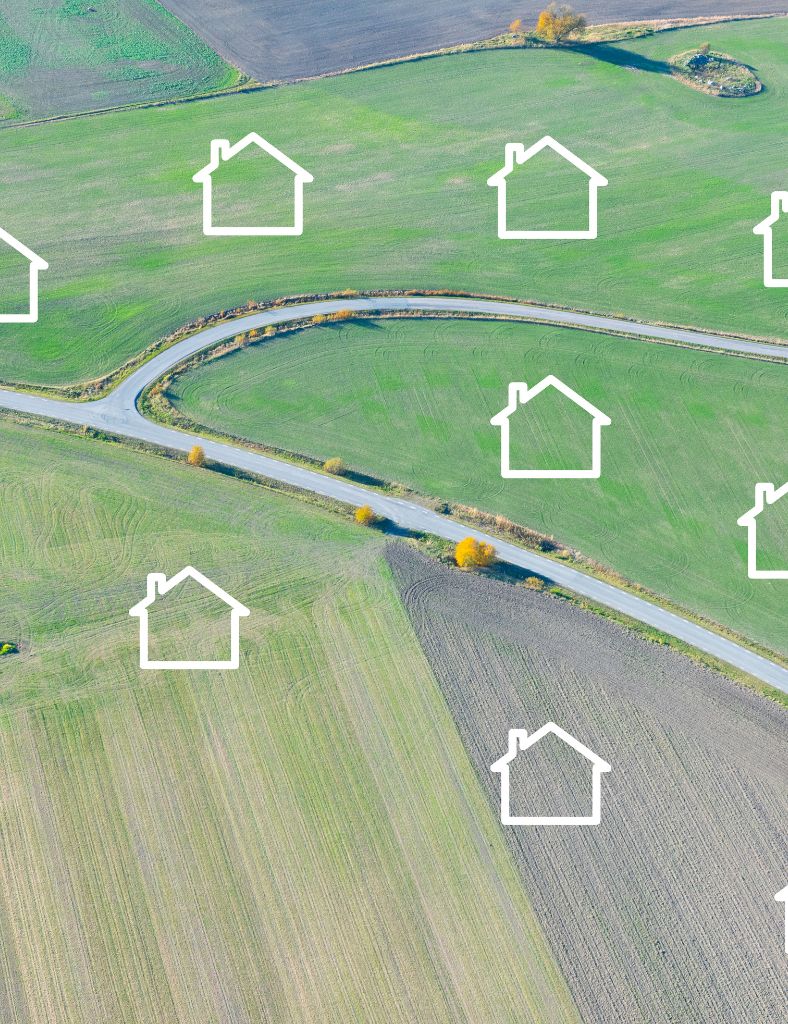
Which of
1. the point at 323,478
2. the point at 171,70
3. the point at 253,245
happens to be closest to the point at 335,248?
the point at 253,245

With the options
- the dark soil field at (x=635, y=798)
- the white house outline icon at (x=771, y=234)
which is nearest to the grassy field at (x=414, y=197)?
the white house outline icon at (x=771, y=234)

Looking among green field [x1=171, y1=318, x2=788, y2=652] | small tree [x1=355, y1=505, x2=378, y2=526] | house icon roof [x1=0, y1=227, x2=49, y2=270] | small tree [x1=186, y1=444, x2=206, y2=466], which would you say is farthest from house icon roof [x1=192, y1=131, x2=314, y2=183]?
small tree [x1=355, y1=505, x2=378, y2=526]

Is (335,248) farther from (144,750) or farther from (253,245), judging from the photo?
(144,750)

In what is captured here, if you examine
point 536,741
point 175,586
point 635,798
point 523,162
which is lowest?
point 635,798

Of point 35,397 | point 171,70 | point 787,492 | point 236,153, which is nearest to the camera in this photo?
point 787,492

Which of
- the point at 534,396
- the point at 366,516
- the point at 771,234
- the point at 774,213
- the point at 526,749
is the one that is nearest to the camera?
the point at 526,749

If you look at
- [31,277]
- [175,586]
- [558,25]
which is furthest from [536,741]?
[558,25]

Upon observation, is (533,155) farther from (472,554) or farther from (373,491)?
(472,554)

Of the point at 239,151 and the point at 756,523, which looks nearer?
the point at 756,523
